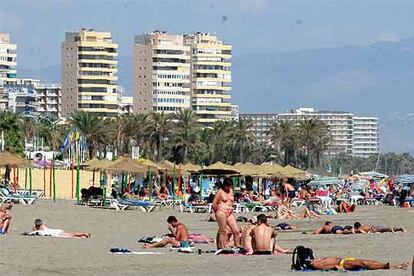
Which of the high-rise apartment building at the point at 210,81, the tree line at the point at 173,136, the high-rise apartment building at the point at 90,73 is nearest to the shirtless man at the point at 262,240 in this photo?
the tree line at the point at 173,136

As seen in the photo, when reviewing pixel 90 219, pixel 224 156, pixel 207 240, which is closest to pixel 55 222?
pixel 90 219

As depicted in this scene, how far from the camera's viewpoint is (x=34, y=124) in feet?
384

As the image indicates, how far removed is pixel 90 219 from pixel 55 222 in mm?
1717

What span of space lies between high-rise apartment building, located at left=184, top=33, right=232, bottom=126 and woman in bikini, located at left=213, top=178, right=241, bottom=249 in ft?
524

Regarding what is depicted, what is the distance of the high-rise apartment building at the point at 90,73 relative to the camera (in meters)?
177

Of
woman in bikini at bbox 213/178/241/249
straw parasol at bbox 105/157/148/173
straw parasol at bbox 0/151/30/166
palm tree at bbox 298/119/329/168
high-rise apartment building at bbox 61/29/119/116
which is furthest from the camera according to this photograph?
high-rise apartment building at bbox 61/29/119/116

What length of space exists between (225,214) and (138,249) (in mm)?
1886

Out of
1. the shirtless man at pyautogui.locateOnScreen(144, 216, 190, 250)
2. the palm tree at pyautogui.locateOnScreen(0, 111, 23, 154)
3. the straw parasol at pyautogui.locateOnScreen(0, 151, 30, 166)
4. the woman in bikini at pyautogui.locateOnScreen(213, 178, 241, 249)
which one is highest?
the palm tree at pyautogui.locateOnScreen(0, 111, 23, 154)

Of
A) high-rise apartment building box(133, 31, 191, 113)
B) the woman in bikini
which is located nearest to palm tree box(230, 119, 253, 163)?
high-rise apartment building box(133, 31, 191, 113)

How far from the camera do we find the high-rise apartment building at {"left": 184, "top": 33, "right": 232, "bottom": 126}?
606 feet

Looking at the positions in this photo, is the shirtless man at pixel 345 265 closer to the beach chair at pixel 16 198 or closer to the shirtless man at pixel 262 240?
the shirtless man at pixel 262 240

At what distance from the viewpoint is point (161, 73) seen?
192 metres

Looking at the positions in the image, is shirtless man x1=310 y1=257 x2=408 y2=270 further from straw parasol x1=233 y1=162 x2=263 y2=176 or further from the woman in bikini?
straw parasol x1=233 y1=162 x2=263 y2=176

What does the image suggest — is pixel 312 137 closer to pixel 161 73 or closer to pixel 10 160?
pixel 161 73
